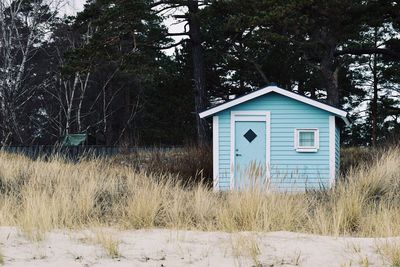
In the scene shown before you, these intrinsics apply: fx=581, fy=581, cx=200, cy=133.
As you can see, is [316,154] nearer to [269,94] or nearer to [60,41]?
[269,94]

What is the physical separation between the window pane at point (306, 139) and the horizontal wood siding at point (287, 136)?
0.22m

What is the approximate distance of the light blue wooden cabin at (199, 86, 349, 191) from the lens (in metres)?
15.0

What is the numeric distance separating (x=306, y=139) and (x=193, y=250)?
31.6 ft

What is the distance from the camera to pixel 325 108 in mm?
15008

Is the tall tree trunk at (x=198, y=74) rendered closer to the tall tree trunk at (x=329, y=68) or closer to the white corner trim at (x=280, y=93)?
the tall tree trunk at (x=329, y=68)

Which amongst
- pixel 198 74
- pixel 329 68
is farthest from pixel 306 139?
pixel 198 74

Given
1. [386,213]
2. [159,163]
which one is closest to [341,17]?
[159,163]

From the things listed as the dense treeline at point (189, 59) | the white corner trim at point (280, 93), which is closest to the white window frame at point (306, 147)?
the white corner trim at point (280, 93)

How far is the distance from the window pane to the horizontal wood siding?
0.22 meters

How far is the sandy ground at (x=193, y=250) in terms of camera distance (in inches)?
226

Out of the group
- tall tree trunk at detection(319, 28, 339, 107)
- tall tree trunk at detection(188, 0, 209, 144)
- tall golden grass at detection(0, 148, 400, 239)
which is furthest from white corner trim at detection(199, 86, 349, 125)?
tall tree trunk at detection(319, 28, 339, 107)


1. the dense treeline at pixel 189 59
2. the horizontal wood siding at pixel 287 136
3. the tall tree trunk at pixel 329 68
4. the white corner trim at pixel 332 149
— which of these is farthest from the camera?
the tall tree trunk at pixel 329 68

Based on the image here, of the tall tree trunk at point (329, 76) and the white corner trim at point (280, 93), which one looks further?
the tall tree trunk at point (329, 76)

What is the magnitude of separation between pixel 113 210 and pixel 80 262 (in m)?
2.72
